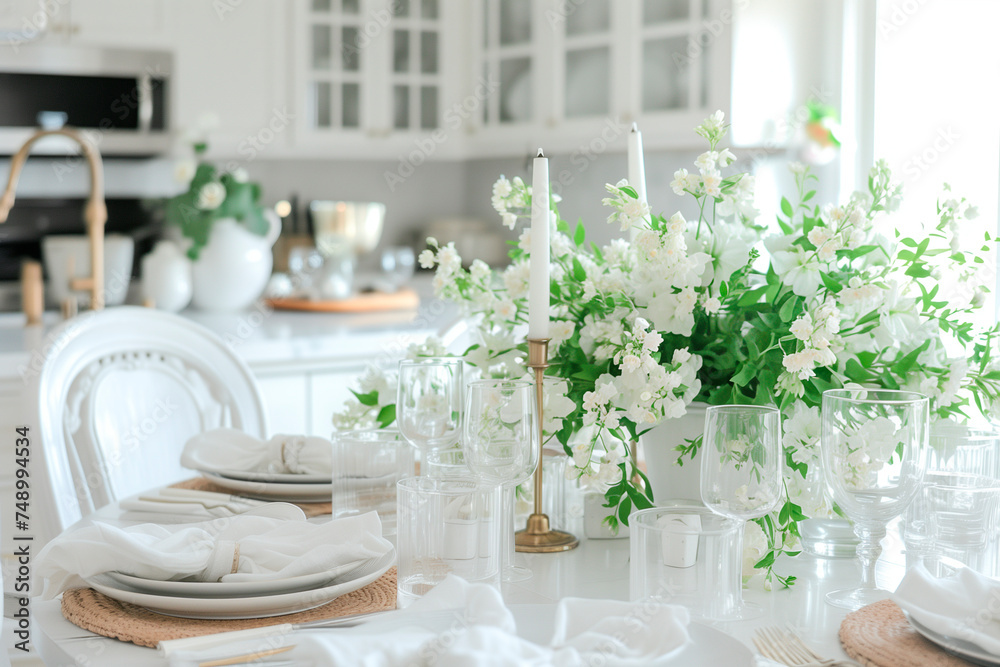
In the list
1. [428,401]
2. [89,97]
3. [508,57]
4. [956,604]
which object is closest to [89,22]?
[89,97]

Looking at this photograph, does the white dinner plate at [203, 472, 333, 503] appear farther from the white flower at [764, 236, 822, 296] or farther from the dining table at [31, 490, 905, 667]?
the white flower at [764, 236, 822, 296]

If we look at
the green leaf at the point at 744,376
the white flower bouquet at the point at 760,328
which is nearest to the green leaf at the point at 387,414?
the white flower bouquet at the point at 760,328

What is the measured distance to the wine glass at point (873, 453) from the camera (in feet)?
2.69

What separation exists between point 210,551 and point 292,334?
5.75 ft

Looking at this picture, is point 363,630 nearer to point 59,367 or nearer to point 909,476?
point 909,476

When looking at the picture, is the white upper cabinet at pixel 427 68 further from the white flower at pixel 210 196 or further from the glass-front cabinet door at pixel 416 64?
the white flower at pixel 210 196

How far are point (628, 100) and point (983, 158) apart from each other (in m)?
1.02

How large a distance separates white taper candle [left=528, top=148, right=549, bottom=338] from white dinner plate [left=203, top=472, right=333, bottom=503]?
1.26 feet

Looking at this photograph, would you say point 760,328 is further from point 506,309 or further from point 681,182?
point 506,309

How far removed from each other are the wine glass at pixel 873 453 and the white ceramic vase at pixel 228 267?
2.25 metres

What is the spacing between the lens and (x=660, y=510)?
853 millimetres

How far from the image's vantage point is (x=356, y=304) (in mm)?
3000

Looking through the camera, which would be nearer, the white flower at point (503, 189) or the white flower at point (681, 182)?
the white flower at point (681, 182)

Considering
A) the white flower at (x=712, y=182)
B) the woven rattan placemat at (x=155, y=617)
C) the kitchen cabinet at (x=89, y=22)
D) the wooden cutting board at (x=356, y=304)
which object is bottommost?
the woven rattan placemat at (x=155, y=617)
